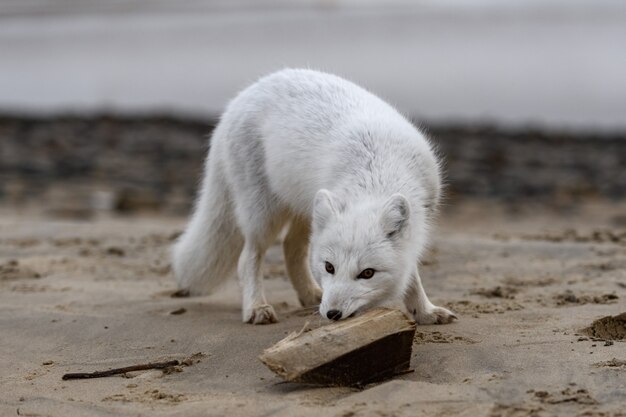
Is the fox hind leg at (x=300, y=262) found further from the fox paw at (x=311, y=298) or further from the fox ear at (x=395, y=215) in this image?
the fox ear at (x=395, y=215)

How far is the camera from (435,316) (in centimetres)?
475

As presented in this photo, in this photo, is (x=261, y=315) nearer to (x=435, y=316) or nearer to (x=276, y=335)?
(x=276, y=335)

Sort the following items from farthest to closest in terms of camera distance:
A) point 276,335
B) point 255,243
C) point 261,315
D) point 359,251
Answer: point 255,243 → point 261,315 → point 276,335 → point 359,251

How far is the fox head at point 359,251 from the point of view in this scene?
397cm

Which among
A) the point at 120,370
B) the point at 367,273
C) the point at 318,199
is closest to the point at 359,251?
the point at 367,273

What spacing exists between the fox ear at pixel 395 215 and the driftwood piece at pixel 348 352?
1.39ft

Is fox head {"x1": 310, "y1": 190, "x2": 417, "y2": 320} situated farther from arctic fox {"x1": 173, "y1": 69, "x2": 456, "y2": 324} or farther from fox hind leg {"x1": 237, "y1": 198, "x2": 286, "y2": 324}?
fox hind leg {"x1": 237, "y1": 198, "x2": 286, "y2": 324}

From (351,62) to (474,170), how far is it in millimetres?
10168

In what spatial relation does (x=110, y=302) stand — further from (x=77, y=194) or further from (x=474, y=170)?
(x=474, y=170)

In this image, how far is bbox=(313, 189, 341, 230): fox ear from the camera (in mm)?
4180

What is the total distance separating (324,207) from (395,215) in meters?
0.32

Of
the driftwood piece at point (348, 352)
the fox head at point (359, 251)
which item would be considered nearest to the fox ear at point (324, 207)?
the fox head at point (359, 251)

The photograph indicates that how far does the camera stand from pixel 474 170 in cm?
1289

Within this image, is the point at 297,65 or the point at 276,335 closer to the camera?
the point at 276,335
